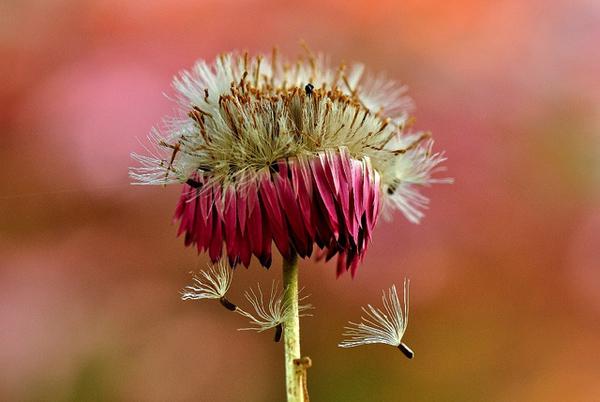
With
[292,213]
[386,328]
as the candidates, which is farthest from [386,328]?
[292,213]

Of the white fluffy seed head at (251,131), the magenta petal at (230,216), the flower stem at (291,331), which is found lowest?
the flower stem at (291,331)

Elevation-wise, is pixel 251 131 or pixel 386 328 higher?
pixel 251 131

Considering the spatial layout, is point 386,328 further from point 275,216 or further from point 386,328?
point 275,216

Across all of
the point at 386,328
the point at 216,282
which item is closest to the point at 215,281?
the point at 216,282

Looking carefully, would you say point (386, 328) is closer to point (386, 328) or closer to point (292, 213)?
point (386, 328)
